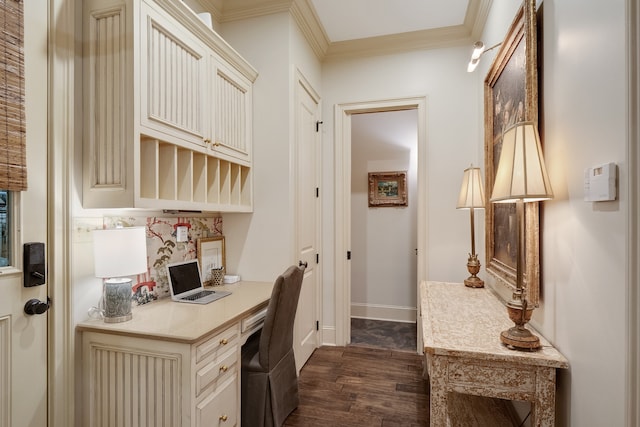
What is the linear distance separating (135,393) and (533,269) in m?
1.82

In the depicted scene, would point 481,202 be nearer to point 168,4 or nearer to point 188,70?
point 188,70

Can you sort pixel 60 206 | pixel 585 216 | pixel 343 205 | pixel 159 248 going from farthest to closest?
1. pixel 343 205
2. pixel 159 248
3. pixel 60 206
4. pixel 585 216

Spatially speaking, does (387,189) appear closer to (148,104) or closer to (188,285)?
(188,285)

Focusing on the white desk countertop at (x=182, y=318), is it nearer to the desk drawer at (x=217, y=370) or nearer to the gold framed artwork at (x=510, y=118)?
the desk drawer at (x=217, y=370)

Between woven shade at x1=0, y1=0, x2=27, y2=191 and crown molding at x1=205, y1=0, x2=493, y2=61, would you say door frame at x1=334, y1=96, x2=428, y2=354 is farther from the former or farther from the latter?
woven shade at x1=0, y1=0, x2=27, y2=191

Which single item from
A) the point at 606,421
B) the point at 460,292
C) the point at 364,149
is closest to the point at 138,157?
the point at 606,421

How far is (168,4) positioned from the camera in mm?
1671

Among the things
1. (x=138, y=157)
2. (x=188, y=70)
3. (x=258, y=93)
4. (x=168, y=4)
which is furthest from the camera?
(x=258, y=93)

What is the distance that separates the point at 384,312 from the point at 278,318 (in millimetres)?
2541

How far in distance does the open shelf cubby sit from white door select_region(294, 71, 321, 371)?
45cm

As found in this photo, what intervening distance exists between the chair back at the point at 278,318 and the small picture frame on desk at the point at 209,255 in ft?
2.33

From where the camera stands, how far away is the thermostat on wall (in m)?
0.92

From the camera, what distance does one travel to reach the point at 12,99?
4.16 feet

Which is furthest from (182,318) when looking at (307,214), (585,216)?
(585,216)
